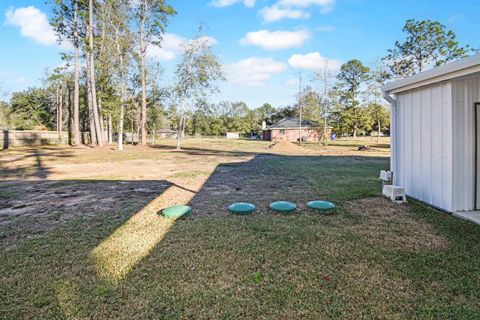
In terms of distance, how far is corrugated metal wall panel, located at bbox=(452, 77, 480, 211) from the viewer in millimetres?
4094

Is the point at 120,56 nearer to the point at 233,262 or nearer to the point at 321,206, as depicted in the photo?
the point at 321,206

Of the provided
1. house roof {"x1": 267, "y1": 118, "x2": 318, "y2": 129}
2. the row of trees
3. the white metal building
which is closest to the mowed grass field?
the white metal building

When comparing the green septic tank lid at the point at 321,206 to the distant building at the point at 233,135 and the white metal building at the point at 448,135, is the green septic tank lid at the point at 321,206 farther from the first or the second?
the distant building at the point at 233,135

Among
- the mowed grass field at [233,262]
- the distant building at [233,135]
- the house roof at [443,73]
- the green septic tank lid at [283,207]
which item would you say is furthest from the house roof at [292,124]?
the green septic tank lid at [283,207]

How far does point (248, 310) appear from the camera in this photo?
197cm

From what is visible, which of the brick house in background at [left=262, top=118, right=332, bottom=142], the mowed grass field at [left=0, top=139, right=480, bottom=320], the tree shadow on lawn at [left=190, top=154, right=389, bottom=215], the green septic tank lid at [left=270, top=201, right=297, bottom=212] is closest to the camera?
the mowed grass field at [left=0, top=139, right=480, bottom=320]

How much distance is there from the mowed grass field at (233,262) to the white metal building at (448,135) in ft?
1.43

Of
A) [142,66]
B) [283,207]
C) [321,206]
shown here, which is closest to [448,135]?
[321,206]

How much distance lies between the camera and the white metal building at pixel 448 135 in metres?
4.08

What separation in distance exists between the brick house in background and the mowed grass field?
33823mm

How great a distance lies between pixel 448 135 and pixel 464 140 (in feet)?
0.79

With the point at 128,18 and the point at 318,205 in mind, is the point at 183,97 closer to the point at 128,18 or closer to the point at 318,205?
the point at 128,18

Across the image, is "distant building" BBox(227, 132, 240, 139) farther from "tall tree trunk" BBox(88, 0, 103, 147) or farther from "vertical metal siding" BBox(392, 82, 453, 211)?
"vertical metal siding" BBox(392, 82, 453, 211)

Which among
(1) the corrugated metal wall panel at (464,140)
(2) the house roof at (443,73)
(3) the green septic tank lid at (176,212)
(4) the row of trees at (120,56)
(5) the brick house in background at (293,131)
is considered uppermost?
(4) the row of trees at (120,56)
